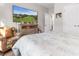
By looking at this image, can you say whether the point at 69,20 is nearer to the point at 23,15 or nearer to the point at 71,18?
the point at 71,18

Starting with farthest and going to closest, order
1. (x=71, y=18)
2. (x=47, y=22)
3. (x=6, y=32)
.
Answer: (x=71, y=18) < (x=47, y=22) < (x=6, y=32)

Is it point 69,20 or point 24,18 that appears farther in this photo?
point 69,20

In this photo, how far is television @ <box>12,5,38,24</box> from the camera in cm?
166

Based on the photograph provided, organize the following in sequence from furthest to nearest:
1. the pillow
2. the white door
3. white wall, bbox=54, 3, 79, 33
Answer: white wall, bbox=54, 3, 79, 33 → the white door → the pillow

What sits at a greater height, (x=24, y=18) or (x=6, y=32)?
(x=24, y=18)

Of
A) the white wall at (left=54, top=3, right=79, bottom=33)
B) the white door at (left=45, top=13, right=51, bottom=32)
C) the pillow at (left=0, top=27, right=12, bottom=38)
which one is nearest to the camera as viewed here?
the pillow at (left=0, top=27, right=12, bottom=38)

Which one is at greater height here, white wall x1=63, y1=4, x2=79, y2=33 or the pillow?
white wall x1=63, y1=4, x2=79, y2=33

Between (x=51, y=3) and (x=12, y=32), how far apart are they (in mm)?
746

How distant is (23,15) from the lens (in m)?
1.71

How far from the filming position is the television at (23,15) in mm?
1664

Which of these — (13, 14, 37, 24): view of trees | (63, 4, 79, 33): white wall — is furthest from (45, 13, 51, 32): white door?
(63, 4, 79, 33): white wall

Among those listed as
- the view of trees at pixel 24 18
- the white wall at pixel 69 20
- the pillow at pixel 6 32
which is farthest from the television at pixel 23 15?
the white wall at pixel 69 20

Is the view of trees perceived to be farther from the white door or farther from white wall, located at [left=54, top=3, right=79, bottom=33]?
white wall, located at [left=54, top=3, right=79, bottom=33]

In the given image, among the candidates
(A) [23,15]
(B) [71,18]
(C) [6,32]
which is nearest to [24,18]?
(A) [23,15]
